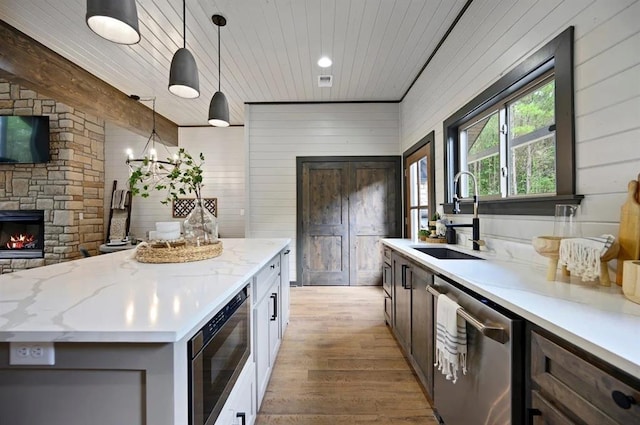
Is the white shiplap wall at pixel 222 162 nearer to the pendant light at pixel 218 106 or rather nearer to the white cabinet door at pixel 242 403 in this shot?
the pendant light at pixel 218 106

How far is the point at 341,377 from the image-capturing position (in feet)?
6.96

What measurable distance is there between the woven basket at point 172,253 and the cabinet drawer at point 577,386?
1.72 meters

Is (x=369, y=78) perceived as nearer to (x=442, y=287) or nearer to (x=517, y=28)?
(x=517, y=28)

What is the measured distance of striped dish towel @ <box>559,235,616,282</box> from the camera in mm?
1013

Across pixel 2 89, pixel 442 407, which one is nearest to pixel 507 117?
pixel 442 407

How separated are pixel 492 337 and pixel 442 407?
852 mm

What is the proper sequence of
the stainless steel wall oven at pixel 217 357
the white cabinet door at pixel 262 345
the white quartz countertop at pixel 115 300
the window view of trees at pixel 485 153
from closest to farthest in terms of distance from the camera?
the white quartz countertop at pixel 115 300
the stainless steel wall oven at pixel 217 357
the white cabinet door at pixel 262 345
the window view of trees at pixel 485 153

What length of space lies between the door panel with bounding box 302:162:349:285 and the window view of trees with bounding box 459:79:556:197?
2.26 metres

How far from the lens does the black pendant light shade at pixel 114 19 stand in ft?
4.15

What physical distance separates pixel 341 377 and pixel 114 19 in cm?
262

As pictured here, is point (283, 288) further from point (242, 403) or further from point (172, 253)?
point (242, 403)

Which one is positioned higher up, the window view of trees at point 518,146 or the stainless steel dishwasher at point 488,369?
the window view of trees at point 518,146

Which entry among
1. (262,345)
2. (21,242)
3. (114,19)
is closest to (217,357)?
(262,345)

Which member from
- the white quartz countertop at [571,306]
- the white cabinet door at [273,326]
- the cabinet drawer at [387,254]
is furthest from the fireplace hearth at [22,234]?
the white quartz countertop at [571,306]
